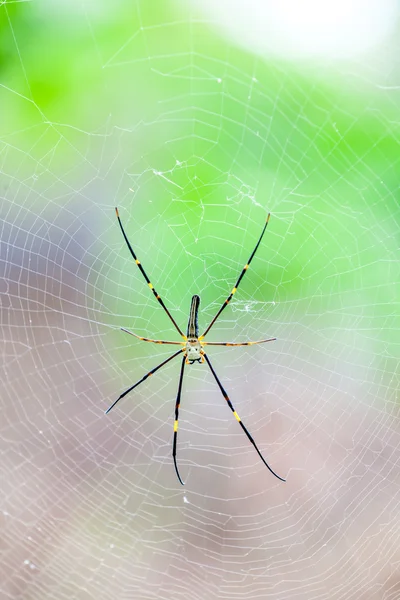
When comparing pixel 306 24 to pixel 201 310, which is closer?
pixel 306 24

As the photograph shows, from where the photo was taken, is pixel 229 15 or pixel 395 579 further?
pixel 395 579

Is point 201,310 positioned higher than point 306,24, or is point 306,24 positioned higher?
point 306,24

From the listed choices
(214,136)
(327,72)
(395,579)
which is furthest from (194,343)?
(395,579)

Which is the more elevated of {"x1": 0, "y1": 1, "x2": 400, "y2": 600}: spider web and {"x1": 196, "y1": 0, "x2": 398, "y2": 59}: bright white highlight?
{"x1": 196, "y1": 0, "x2": 398, "y2": 59}: bright white highlight

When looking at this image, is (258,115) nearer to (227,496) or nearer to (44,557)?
(227,496)
